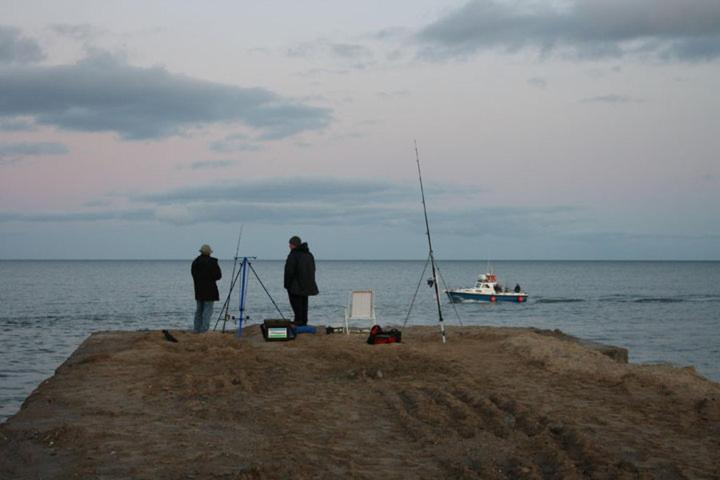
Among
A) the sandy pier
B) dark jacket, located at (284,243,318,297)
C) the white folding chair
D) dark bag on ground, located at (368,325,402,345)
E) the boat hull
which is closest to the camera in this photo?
the sandy pier

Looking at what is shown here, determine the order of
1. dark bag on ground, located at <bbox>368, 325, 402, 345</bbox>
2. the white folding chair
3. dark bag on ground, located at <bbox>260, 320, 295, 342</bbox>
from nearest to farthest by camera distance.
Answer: dark bag on ground, located at <bbox>368, 325, 402, 345</bbox>
dark bag on ground, located at <bbox>260, 320, 295, 342</bbox>
the white folding chair

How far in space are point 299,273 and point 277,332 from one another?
145 centimetres

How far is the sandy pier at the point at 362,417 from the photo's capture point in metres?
5.98

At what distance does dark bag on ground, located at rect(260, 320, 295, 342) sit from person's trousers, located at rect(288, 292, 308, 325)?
1.07 meters

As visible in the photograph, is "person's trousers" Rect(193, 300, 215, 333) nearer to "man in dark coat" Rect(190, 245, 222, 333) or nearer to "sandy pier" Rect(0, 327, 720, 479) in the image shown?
"man in dark coat" Rect(190, 245, 222, 333)

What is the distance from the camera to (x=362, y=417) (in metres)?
7.85

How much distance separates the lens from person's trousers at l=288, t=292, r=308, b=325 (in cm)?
1561

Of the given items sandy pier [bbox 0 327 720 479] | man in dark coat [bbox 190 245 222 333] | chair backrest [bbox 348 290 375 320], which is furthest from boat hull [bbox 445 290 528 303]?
sandy pier [bbox 0 327 720 479]

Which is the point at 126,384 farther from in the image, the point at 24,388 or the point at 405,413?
the point at 24,388

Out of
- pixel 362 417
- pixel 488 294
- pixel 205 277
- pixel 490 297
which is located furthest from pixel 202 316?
pixel 488 294

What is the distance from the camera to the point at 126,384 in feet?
32.2

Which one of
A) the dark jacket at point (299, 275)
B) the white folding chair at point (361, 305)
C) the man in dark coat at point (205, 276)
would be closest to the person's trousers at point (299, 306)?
the dark jacket at point (299, 275)

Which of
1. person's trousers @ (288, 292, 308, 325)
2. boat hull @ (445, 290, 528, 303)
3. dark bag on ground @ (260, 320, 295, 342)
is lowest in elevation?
boat hull @ (445, 290, 528, 303)

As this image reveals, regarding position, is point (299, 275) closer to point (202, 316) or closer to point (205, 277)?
point (205, 277)
